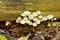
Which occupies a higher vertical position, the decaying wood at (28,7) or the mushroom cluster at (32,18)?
Result: the decaying wood at (28,7)

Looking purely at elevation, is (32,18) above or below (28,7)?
below

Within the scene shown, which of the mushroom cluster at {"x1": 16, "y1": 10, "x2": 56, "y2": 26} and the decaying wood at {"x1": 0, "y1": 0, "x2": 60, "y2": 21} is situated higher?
the decaying wood at {"x1": 0, "y1": 0, "x2": 60, "y2": 21}

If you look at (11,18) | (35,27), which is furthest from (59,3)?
(11,18)

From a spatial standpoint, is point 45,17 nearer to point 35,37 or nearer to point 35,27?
point 35,27

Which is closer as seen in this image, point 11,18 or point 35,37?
point 35,37

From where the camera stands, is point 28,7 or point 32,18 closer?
point 32,18

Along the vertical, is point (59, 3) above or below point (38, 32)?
above
